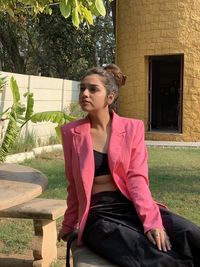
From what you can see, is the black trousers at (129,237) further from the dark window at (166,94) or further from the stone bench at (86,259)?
the dark window at (166,94)

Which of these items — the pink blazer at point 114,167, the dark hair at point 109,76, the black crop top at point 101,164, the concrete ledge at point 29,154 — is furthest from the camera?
the concrete ledge at point 29,154

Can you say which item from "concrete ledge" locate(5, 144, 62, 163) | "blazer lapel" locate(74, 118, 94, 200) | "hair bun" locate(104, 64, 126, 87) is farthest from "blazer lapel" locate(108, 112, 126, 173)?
"concrete ledge" locate(5, 144, 62, 163)

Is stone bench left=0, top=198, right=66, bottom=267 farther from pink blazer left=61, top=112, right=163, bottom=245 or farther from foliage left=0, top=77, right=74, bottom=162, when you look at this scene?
foliage left=0, top=77, right=74, bottom=162

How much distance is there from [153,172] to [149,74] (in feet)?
25.1

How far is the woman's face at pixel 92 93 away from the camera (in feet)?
10.2

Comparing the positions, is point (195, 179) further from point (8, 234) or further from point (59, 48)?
point (59, 48)

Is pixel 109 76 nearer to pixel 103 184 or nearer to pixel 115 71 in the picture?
pixel 115 71

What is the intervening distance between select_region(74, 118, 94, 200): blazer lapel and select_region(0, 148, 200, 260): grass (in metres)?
2.35

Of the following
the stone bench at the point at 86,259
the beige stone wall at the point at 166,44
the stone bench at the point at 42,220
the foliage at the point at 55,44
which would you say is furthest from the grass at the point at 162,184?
the foliage at the point at 55,44

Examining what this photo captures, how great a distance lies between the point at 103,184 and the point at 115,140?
28cm

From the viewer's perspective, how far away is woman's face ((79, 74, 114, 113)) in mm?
3100

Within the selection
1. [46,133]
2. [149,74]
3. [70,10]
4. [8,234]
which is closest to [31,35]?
[149,74]

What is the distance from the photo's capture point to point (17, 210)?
4.17m

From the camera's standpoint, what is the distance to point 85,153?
119 inches
